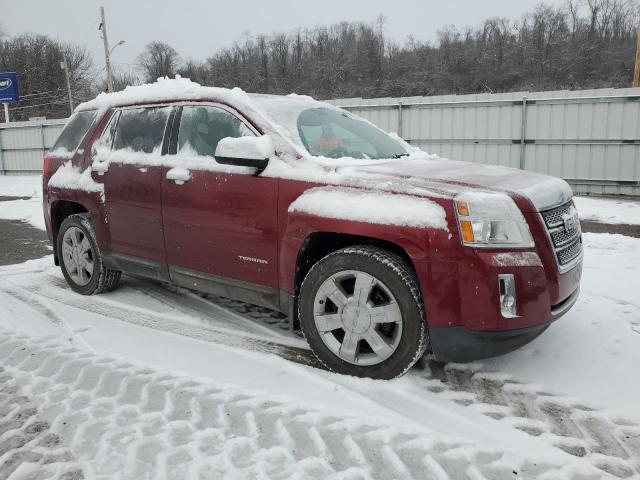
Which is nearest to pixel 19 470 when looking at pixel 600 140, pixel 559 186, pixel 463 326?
pixel 463 326

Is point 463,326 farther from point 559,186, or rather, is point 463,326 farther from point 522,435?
point 559,186

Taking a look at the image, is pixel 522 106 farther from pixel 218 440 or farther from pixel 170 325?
pixel 218 440

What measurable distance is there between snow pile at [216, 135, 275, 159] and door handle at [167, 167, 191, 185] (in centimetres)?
53

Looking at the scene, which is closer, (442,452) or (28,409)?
(442,452)

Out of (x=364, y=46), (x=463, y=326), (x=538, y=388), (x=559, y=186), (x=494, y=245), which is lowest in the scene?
(x=538, y=388)

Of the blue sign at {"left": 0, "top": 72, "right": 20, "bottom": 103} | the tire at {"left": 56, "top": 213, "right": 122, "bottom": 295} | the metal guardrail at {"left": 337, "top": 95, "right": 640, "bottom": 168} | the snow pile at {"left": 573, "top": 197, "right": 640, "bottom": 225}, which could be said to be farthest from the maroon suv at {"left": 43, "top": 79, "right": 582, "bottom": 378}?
the blue sign at {"left": 0, "top": 72, "right": 20, "bottom": 103}

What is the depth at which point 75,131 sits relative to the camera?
4938 millimetres

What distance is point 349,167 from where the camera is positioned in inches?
129

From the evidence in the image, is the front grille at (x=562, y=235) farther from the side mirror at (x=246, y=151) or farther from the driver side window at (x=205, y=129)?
the driver side window at (x=205, y=129)

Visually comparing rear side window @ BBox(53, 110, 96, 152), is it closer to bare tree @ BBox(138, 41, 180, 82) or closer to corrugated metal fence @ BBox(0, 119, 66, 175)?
corrugated metal fence @ BBox(0, 119, 66, 175)

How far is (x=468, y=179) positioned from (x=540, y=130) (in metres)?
10.8

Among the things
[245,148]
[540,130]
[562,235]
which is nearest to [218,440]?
[245,148]

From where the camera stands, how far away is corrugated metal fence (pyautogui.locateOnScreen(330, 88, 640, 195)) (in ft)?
39.5

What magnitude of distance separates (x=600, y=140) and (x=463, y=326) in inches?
445
